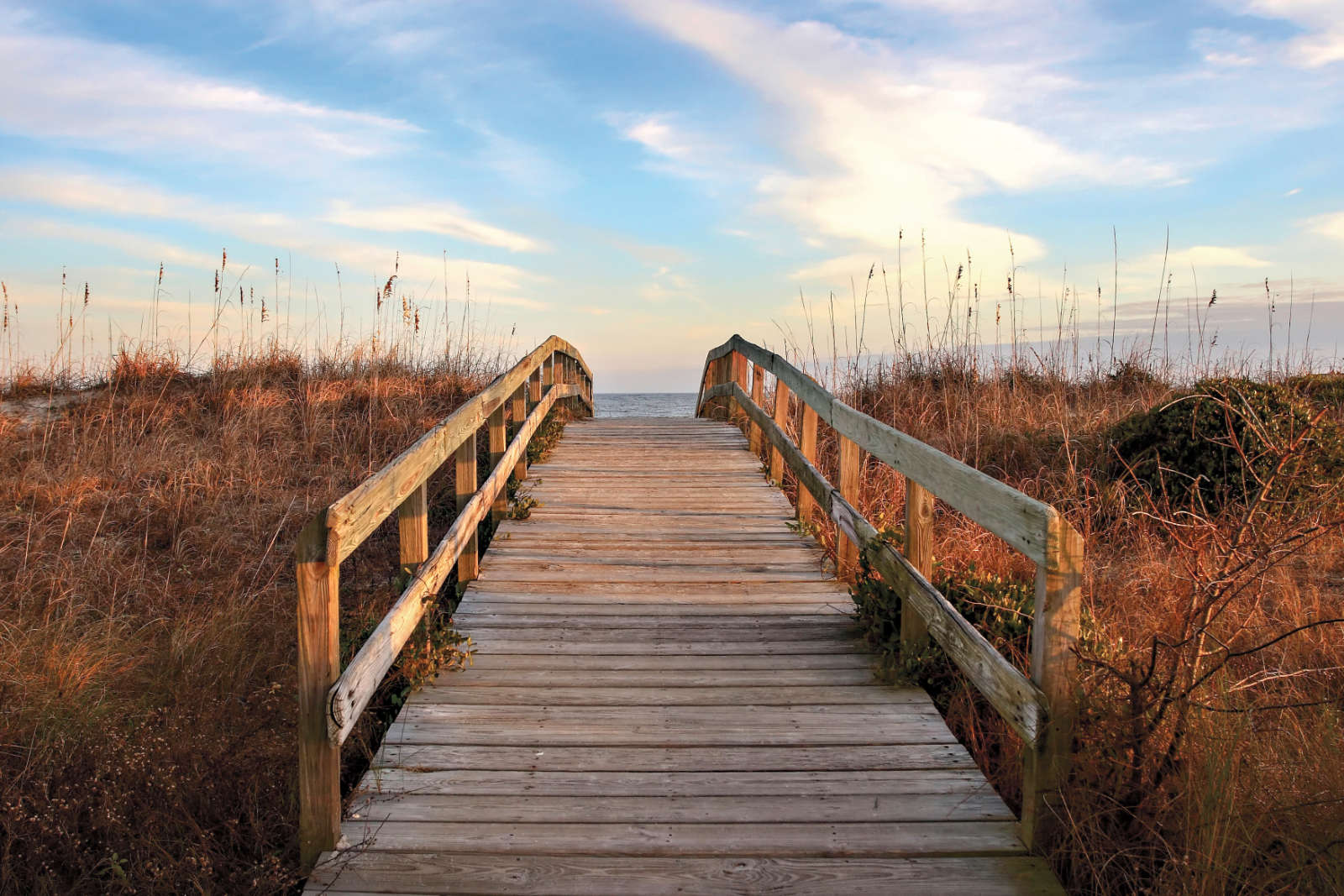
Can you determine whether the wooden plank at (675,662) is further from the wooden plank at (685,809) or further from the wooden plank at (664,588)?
the wooden plank at (685,809)

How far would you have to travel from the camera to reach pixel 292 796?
2840 millimetres

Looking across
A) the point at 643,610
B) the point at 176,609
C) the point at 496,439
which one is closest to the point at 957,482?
the point at 643,610

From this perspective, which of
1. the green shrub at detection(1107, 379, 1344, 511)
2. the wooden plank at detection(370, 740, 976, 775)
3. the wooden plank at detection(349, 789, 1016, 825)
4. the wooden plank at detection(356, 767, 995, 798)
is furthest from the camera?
the green shrub at detection(1107, 379, 1344, 511)

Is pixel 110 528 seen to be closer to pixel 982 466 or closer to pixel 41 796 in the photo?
pixel 41 796

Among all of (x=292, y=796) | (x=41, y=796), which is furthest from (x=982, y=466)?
(x=41, y=796)

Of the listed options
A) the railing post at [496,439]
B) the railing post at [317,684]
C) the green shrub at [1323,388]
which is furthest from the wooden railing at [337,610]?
the green shrub at [1323,388]

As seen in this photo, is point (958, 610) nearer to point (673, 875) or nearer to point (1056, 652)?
point (1056, 652)

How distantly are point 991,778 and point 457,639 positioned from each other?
2.33 metres

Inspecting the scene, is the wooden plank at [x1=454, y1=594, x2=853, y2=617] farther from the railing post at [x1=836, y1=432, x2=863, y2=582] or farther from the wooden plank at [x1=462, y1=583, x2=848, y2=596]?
the railing post at [x1=836, y1=432, x2=863, y2=582]

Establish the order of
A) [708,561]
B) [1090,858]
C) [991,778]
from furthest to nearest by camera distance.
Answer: [708,561] < [991,778] < [1090,858]

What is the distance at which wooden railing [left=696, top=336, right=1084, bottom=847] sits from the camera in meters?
2.35

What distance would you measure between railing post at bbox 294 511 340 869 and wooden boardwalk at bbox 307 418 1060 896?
0.11 m

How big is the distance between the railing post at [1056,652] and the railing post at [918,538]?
1070 mm

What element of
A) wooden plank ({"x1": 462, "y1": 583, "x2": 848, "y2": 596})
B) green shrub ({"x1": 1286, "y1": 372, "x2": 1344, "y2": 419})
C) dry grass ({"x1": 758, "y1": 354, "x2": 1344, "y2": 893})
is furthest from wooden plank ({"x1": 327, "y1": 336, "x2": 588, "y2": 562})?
green shrub ({"x1": 1286, "y1": 372, "x2": 1344, "y2": 419})
